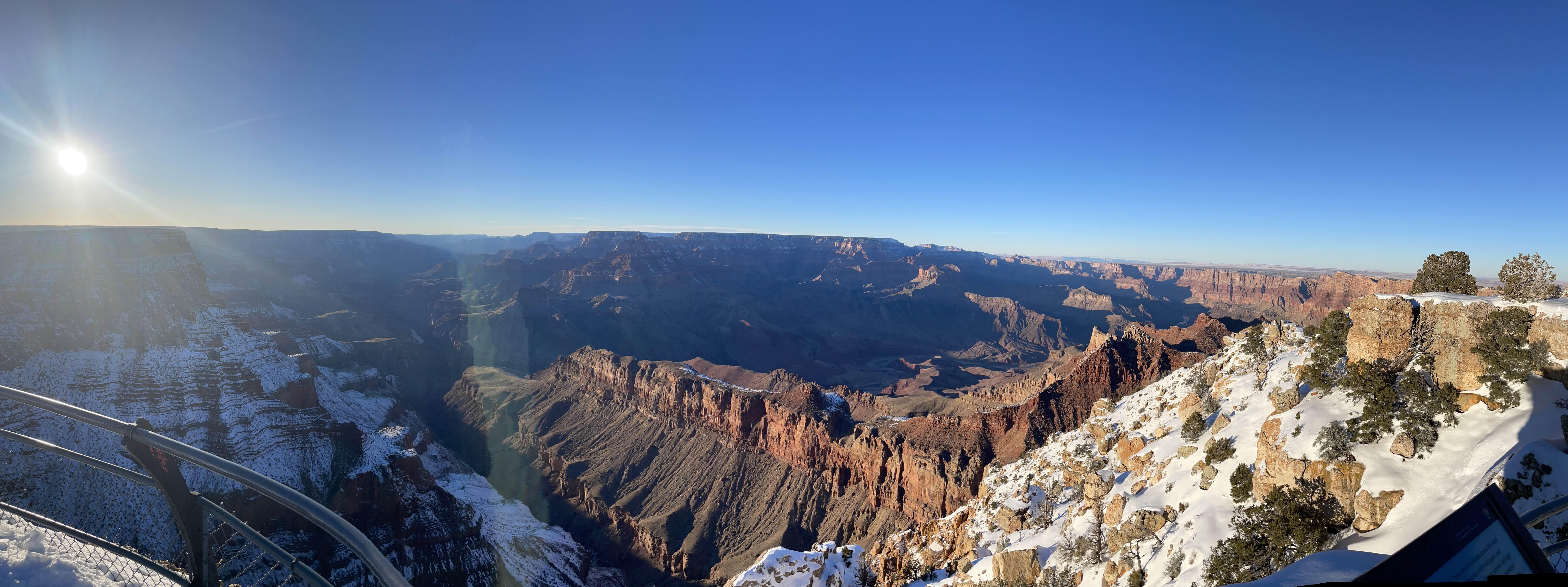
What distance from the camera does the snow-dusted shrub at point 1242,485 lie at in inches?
661

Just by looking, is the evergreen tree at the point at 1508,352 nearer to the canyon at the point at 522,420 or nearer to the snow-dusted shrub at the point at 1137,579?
the snow-dusted shrub at the point at 1137,579

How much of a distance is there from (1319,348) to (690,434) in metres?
50.8

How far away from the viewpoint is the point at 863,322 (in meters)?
157

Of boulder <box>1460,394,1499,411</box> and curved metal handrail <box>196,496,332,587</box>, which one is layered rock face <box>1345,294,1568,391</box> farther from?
curved metal handrail <box>196,496,332,587</box>

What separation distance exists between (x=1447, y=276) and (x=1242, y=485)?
14194mm

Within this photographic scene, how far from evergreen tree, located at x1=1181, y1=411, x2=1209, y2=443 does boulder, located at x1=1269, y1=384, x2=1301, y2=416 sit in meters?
2.79

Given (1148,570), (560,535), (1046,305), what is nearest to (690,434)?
(560,535)

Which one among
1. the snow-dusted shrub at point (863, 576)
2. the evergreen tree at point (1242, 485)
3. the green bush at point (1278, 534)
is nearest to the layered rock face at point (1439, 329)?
the green bush at point (1278, 534)

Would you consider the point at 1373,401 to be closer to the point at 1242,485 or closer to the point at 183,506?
the point at 1242,485

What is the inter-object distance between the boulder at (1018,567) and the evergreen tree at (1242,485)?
6.54 meters

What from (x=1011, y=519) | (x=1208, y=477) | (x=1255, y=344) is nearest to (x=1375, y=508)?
(x=1208, y=477)

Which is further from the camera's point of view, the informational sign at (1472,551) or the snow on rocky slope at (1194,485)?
the snow on rocky slope at (1194,485)

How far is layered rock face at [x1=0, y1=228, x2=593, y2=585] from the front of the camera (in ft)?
92.0

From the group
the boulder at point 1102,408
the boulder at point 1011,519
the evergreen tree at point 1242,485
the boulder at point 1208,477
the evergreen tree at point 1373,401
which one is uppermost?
the evergreen tree at point 1373,401
